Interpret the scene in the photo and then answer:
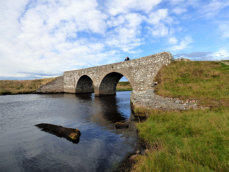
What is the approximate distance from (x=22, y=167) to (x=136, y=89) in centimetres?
1723

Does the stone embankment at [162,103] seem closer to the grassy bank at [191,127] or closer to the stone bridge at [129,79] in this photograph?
the stone bridge at [129,79]

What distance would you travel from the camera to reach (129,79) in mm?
22203

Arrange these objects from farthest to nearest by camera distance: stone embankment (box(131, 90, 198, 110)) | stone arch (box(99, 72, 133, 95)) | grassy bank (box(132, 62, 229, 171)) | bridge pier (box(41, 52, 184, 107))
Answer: stone arch (box(99, 72, 133, 95)) → bridge pier (box(41, 52, 184, 107)) → stone embankment (box(131, 90, 198, 110)) → grassy bank (box(132, 62, 229, 171))

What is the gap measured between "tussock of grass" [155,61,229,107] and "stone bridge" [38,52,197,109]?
1.13 metres

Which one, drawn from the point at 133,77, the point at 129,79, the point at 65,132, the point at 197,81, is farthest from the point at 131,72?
the point at 65,132

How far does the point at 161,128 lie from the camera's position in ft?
25.2

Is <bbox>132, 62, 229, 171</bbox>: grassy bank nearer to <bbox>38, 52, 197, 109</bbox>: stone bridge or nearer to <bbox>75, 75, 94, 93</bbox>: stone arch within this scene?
<bbox>38, 52, 197, 109</bbox>: stone bridge

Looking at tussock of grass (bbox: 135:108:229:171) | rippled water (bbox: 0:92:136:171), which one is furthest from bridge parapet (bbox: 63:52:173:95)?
rippled water (bbox: 0:92:136:171)

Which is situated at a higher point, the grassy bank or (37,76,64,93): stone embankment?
(37,76,64,93): stone embankment

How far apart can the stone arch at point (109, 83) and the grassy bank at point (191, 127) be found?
14788 millimetres

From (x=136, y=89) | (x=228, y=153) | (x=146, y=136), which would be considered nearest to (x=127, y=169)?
(x=146, y=136)

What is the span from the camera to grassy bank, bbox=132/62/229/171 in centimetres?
408

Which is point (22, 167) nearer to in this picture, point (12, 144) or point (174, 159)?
point (12, 144)

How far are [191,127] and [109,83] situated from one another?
88.1ft
